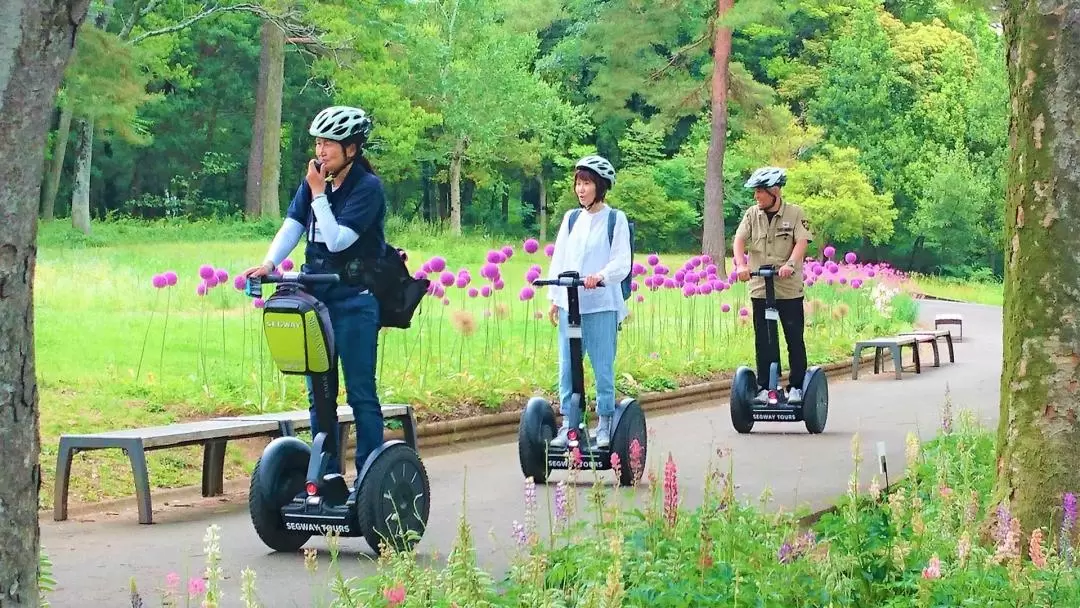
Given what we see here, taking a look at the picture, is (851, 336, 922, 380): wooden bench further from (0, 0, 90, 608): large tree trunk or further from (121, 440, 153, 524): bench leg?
(0, 0, 90, 608): large tree trunk

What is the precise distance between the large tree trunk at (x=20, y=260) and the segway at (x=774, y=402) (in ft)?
34.0

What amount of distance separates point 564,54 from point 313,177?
218 ft

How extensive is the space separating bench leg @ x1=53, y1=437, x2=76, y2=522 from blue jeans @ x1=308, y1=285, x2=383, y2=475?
6.66 feet

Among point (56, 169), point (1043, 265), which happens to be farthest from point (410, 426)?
point (56, 169)

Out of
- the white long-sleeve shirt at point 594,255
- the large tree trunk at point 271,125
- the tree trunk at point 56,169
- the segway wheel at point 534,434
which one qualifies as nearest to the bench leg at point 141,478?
the segway wheel at point 534,434

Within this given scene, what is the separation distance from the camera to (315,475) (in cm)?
785

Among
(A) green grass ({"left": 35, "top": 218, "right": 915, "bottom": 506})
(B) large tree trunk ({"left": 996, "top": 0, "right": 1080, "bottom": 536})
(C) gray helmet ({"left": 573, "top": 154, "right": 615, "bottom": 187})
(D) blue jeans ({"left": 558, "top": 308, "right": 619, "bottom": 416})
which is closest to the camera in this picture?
(B) large tree trunk ({"left": 996, "top": 0, "right": 1080, "bottom": 536})

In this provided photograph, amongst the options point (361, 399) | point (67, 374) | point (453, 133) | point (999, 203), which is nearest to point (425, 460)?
point (67, 374)

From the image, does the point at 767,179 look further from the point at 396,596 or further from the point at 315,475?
the point at 396,596

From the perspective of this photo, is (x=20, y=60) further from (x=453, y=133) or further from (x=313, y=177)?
(x=453, y=133)

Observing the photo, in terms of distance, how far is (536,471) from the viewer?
35.0 ft

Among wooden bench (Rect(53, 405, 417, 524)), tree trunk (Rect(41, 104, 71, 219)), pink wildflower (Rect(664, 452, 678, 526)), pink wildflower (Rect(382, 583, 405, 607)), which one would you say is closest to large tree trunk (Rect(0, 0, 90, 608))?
pink wildflower (Rect(382, 583, 405, 607))

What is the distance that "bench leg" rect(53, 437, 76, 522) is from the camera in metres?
9.33

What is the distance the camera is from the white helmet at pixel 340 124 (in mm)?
7730
